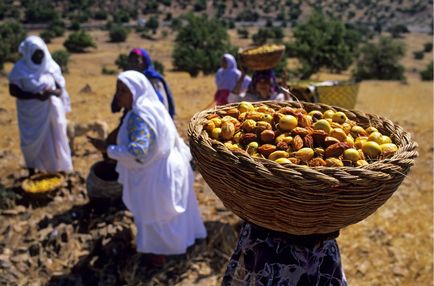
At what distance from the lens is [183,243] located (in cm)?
356

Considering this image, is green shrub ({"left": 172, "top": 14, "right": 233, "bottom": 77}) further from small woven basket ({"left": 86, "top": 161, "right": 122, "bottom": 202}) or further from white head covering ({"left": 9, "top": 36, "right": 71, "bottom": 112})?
small woven basket ({"left": 86, "top": 161, "right": 122, "bottom": 202})

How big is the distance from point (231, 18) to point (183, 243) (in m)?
62.2

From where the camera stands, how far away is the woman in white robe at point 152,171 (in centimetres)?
294

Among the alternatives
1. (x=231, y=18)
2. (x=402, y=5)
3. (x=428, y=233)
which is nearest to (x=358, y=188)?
(x=428, y=233)

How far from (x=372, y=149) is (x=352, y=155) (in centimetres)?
12

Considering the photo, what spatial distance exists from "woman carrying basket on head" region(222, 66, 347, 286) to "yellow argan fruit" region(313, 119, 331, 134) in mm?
437

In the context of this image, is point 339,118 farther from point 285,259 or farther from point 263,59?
point 263,59

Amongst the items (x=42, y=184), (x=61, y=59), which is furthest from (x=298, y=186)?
(x=61, y=59)

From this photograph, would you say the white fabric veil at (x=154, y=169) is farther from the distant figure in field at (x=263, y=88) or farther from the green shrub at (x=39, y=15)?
the green shrub at (x=39, y=15)

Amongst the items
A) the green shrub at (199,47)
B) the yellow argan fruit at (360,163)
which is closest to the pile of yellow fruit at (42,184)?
the yellow argan fruit at (360,163)

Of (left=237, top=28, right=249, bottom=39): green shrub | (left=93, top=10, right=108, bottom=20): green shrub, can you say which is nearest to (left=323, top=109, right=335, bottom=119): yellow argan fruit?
(left=237, top=28, right=249, bottom=39): green shrub

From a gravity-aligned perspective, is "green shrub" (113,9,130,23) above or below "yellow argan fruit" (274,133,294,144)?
below

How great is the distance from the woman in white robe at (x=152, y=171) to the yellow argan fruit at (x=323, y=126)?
1513mm

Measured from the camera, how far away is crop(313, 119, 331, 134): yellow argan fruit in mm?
1626
